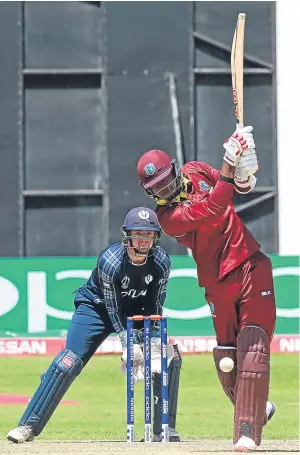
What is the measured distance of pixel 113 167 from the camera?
22.1m

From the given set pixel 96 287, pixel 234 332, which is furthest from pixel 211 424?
pixel 234 332

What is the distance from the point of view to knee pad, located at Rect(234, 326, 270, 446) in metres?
7.61

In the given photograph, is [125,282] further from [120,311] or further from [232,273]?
[232,273]

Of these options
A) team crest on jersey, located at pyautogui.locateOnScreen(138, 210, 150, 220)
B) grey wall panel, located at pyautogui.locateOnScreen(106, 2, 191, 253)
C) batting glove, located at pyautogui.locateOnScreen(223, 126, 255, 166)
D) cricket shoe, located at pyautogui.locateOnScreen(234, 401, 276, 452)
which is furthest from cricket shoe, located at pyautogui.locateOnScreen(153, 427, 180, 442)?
grey wall panel, located at pyautogui.locateOnScreen(106, 2, 191, 253)

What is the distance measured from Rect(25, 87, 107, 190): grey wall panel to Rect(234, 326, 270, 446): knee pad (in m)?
14.7

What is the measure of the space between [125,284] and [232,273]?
4.06 feet

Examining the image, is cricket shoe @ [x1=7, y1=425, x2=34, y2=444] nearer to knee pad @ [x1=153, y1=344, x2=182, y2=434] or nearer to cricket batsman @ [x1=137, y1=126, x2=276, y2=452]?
knee pad @ [x1=153, y1=344, x2=182, y2=434]

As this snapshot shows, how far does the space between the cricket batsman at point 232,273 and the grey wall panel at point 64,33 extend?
1458cm

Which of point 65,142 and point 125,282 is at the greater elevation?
point 65,142

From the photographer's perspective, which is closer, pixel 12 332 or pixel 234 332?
pixel 234 332

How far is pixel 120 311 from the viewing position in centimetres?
885

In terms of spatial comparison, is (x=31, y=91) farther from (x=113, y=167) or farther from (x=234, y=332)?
(x=234, y=332)

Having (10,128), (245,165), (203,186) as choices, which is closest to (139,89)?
(10,128)

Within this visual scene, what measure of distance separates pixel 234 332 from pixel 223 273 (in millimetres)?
394
